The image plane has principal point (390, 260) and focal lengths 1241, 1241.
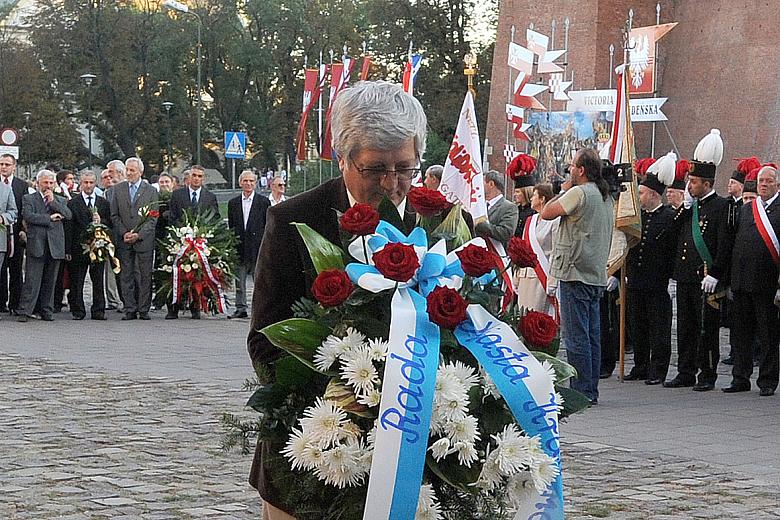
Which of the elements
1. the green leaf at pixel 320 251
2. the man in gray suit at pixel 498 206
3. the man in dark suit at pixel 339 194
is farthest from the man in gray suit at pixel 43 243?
the green leaf at pixel 320 251

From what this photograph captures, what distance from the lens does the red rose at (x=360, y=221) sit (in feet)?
9.11

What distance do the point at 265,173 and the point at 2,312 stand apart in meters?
61.1

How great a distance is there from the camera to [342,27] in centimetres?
7506

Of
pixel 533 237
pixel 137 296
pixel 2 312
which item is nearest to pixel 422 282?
pixel 533 237

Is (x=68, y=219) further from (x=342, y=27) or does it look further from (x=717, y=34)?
(x=342, y=27)

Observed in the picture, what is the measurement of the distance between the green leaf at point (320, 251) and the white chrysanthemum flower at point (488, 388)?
42 centimetres

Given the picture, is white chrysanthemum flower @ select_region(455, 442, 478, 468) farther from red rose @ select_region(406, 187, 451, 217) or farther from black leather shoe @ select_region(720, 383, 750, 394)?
black leather shoe @ select_region(720, 383, 750, 394)

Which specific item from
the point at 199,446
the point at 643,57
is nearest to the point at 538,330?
the point at 199,446

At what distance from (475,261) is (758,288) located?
902cm

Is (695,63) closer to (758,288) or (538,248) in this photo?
(538,248)

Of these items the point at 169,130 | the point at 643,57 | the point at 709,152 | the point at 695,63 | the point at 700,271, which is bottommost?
the point at 700,271

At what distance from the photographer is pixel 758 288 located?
1126cm

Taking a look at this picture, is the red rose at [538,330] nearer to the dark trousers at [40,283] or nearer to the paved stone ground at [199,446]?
the paved stone ground at [199,446]

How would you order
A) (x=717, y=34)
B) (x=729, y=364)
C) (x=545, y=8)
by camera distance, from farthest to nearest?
(x=545, y=8)
(x=717, y=34)
(x=729, y=364)
